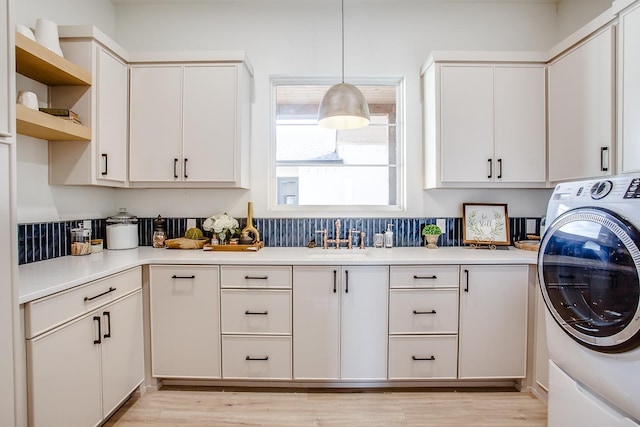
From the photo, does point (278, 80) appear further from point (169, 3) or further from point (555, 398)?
point (555, 398)

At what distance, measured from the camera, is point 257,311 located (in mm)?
2035

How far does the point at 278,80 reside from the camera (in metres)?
2.71

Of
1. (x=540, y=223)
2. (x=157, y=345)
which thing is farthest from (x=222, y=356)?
(x=540, y=223)

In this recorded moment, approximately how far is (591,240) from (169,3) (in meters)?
3.25

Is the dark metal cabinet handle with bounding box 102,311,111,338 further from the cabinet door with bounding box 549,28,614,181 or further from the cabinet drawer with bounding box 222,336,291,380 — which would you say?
the cabinet door with bounding box 549,28,614,181

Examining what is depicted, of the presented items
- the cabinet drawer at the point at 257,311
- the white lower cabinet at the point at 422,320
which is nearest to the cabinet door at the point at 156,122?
the cabinet drawer at the point at 257,311

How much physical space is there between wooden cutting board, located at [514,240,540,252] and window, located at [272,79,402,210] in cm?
99

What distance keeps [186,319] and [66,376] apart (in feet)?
2.19

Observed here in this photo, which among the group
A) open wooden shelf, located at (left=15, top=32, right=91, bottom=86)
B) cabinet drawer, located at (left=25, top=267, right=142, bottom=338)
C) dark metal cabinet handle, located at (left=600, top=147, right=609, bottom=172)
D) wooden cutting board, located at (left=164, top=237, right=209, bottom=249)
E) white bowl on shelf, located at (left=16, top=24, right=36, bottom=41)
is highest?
white bowl on shelf, located at (left=16, top=24, right=36, bottom=41)

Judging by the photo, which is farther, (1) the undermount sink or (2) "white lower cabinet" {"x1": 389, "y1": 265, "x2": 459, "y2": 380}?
(1) the undermount sink

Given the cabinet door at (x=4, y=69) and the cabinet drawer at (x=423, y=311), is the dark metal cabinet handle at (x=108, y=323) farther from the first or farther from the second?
the cabinet drawer at (x=423, y=311)

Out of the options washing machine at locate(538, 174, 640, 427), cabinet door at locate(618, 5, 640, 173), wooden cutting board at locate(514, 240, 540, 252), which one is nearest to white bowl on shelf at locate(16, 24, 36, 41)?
washing machine at locate(538, 174, 640, 427)

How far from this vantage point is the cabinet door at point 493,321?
204 cm

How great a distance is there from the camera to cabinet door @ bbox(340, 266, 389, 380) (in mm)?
2033
